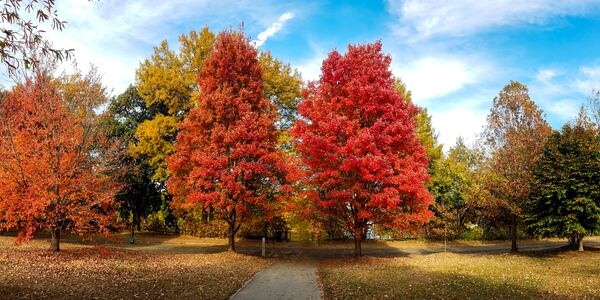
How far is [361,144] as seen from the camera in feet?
65.8

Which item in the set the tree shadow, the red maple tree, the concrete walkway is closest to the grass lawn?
the tree shadow

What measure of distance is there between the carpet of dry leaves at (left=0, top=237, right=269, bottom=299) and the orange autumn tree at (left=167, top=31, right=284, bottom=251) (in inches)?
159

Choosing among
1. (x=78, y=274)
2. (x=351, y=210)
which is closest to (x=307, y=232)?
(x=351, y=210)

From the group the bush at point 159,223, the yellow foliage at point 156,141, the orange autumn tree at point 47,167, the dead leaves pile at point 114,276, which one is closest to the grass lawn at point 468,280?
the dead leaves pile at point 114,276

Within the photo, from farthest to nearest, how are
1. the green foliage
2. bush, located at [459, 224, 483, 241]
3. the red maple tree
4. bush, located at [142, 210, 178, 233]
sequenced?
bush, located at [459, 224, 483, 241] < bush, located at [142, 210, 178, 233] < the green foliage < the red maple tree

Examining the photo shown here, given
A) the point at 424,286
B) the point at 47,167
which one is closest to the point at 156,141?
the point at 47,167

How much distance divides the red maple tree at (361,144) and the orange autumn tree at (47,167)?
11.2m

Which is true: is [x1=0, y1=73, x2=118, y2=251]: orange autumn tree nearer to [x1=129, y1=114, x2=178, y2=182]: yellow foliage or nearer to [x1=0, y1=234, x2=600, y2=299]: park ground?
[x1=0, y1=234, x2=600, y2=299]: park ground

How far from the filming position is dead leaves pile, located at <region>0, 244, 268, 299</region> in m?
11.0

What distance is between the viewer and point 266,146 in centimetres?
2292

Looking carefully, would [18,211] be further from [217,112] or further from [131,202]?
[131,202]

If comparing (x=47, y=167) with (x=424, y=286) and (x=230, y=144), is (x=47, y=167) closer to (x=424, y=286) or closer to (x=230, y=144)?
(x=230, y=144)

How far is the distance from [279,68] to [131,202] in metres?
18.2

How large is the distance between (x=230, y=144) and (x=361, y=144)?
7819 mm
